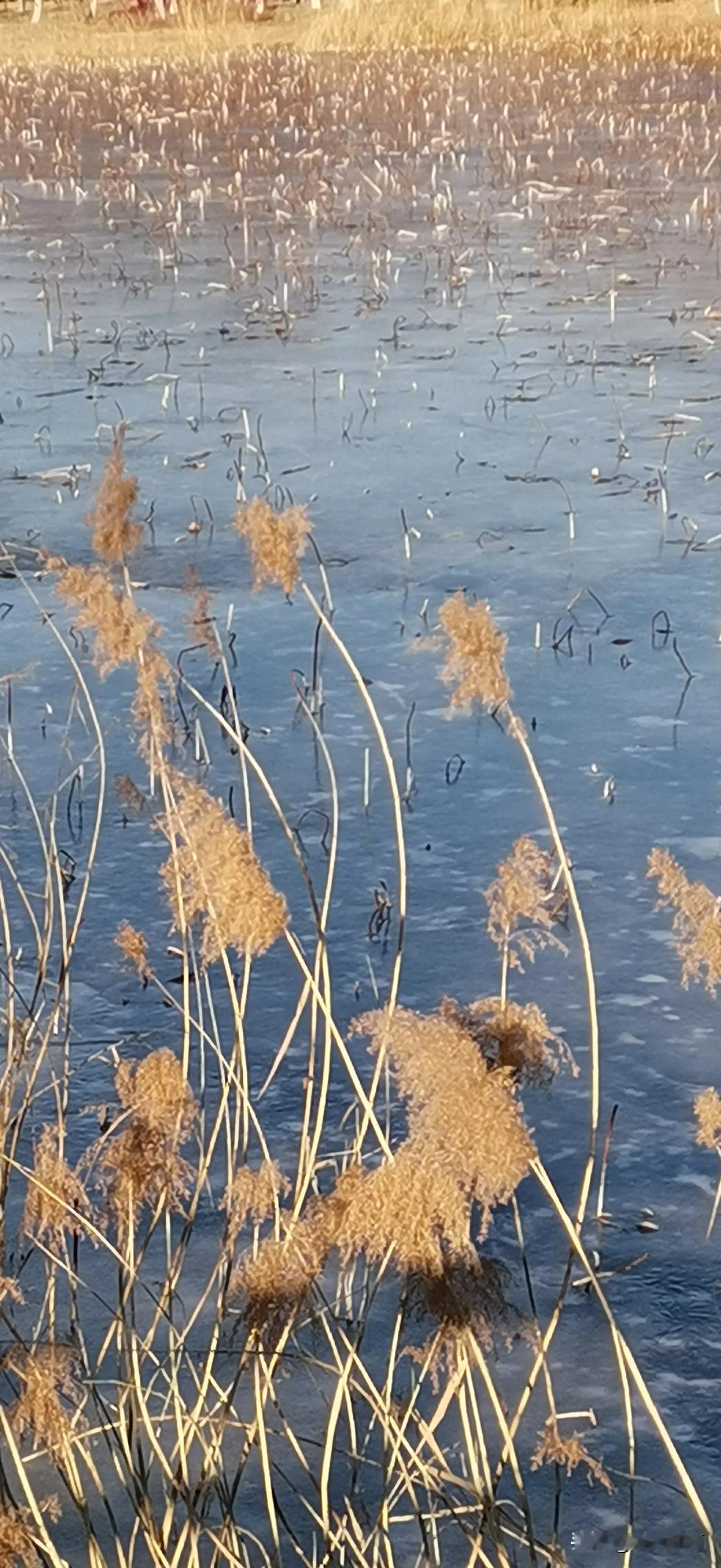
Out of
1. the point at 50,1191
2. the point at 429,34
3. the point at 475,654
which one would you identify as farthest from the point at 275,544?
the point at 429,34

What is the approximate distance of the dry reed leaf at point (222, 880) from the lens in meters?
2.19

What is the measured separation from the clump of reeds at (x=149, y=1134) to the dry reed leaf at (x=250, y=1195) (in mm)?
62

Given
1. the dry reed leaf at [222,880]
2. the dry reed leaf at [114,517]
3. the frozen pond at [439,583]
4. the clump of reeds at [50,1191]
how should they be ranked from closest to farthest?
the dry reed leaf at [222,880] < the clump of reeds at [50,1191] < the dry reed leaf at [114,517] < the frozen pond at [439,583]

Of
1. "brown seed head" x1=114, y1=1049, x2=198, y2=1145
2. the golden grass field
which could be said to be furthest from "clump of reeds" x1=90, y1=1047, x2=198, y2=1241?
the golden grass field

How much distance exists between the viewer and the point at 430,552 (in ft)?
23.4

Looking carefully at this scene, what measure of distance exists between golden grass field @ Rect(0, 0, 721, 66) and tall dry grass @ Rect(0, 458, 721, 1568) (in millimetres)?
21545

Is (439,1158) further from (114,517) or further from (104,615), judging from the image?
(114,517)

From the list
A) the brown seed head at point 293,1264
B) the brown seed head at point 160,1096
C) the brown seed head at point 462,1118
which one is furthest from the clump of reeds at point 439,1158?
the brown seed head at point 160,1096

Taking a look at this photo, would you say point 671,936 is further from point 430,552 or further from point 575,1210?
point 430,552

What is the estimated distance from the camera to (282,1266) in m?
2.25

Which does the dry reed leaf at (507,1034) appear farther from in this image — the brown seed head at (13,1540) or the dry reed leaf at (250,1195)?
the brown seed head at (13,1540)

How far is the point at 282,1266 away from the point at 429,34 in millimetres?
24459

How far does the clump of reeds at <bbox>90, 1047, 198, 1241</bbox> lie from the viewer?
2244 millimetres

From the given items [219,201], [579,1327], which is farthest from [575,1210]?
[219,201]
